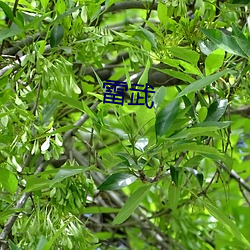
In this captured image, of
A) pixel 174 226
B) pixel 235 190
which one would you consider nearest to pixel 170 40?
pixel 174 226

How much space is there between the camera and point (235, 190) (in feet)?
4.90

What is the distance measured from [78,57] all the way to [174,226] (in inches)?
20.7

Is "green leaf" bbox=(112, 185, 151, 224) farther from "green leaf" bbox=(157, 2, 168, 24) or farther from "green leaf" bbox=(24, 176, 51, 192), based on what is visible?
"green leaf" bbox=(157, 2, 168, 24)

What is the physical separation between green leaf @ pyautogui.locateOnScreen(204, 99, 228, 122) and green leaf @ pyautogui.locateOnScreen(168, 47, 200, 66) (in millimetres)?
66

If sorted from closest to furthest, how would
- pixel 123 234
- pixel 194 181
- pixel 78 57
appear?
pixel 78 57 → pixel 194 181 → pixel 123 234

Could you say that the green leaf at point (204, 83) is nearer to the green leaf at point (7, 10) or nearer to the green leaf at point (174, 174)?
the green leaf at point (174, 174)

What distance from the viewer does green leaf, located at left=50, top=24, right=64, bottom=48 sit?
2.85ft

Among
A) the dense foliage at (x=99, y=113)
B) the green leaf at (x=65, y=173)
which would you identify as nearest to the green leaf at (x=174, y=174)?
the dense foliage at (x=99, y=113)

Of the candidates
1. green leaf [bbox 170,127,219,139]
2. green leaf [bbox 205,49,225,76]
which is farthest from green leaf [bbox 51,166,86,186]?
green leaf [bbox 205,49,225,76]

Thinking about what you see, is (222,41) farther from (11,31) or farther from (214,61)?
(11,31)

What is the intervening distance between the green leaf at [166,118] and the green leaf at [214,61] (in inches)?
3.6

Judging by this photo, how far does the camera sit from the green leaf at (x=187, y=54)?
839mm

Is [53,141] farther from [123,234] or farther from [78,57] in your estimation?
Result: [123,234]

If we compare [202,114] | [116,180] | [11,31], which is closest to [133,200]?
[116,180]
